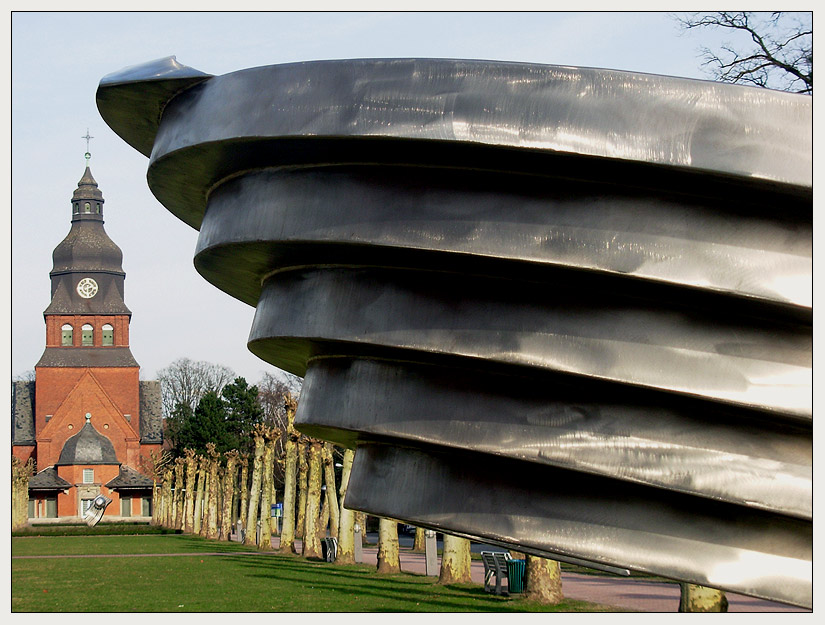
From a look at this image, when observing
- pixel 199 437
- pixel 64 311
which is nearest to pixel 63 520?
pixel 199 437

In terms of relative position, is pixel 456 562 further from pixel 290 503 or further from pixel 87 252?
pixel 87 252

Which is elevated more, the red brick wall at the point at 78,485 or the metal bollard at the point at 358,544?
the metal bollard at the point at 358,544

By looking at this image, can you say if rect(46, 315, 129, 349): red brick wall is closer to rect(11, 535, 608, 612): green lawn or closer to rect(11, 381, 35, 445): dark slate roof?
rect(11, 381, 35, 445): dark slate roof

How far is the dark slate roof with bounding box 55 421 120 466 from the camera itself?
80062mm

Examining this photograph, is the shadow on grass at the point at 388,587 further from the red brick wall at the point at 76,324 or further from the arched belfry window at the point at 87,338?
the arched belfry window at the point at 87,338

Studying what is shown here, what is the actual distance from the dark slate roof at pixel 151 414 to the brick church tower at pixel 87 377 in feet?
0.27

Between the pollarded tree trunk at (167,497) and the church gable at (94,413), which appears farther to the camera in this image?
the church gable at (94,413)

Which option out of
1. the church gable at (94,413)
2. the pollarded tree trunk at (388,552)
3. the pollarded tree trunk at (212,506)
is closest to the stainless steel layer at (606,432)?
the pollarded tree trunk at (388,552)

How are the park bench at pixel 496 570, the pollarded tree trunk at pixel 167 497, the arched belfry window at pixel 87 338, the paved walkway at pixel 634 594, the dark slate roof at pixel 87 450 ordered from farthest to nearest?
1. the arched belfry window at pixel 87 338
2. the dark slate roof at pixel 87 450
3. the pollarded tree trunk at pixel 167 497
4. the park bench at pixel 496 570
5. the paved walkway at pixel 634 594

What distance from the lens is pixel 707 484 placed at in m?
4.74

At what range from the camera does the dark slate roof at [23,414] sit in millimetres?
87438

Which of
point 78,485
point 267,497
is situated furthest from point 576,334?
point 78,485

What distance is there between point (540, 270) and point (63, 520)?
76666 millimetres

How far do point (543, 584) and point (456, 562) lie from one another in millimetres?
3992
